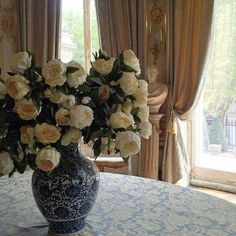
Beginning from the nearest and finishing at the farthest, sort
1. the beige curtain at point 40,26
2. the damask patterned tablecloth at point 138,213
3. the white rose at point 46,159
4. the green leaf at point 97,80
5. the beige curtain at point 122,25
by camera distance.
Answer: the white rose at point 46,159 < the green leaf at point 97,80 < the damask patterned tablecloth at point 138,213 < the beige curtain at point 122,25 < the beige curtain at point 40,26

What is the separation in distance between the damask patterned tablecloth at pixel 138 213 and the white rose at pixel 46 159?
317 millimetres

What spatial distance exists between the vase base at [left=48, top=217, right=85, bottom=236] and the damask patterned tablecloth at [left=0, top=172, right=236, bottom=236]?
0.11 feet

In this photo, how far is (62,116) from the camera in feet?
3.14

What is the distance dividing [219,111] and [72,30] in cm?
181

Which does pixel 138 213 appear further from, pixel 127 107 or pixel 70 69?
pixel 70 69

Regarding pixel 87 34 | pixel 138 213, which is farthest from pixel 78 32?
pixel 138 213

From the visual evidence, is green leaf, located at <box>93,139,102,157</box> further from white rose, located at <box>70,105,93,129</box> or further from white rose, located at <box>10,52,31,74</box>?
white rose, located at <box>10,52,31,74</box>

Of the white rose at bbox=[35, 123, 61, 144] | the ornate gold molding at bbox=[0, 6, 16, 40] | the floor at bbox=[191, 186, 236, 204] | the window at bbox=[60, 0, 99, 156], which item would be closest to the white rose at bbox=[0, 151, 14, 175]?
the white rose at bbox=[35, 123, 61, 144]

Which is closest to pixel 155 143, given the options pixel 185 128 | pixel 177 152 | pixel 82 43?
pixel 177 152

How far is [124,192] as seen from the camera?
1510 mm

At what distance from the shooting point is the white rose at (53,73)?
95 cm

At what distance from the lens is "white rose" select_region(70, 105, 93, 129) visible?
3.09ft

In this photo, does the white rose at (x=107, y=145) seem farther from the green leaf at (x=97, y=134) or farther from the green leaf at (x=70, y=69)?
the green leaf at (x=70, y=69)

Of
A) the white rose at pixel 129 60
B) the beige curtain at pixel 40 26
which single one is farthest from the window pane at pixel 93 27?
the white rose at pixel 129 60
